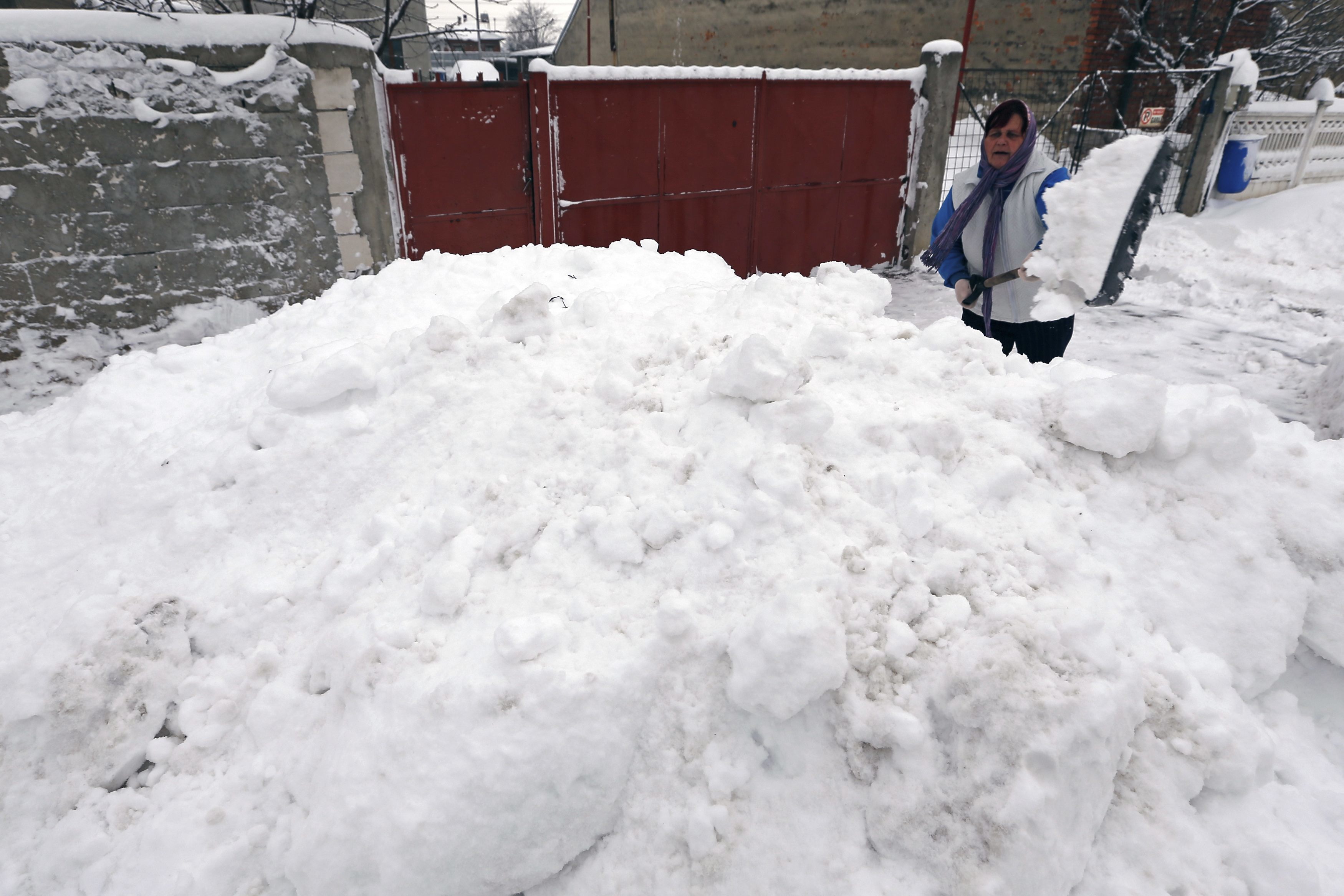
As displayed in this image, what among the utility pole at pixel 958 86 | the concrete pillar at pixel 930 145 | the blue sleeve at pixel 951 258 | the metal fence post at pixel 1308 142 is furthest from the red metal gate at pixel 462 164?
the metal fence post at pixel 1308 142

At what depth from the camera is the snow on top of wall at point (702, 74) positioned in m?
5.75

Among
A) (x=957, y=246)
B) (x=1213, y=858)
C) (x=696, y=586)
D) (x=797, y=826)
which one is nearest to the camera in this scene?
(x=1213, y=858)

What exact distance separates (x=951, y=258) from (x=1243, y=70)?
33.6 ft

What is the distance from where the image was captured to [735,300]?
3.05 metres

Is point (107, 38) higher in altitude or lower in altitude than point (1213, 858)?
higher

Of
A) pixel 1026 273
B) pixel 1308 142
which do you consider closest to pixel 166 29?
pixel 1026 273

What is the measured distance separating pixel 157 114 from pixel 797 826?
199 inches

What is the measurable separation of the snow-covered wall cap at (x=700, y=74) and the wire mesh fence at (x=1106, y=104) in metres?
3.59

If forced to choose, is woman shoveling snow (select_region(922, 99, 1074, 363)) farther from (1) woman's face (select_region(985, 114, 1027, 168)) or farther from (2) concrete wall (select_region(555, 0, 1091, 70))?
(2) concrete wall (select_region(555, 0, 1091, 70))

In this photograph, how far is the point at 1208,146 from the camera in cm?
1066

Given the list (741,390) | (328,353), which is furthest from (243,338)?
(741,390)

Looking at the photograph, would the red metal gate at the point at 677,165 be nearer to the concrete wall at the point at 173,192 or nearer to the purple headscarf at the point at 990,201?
the concrete wall at the point at 173,192

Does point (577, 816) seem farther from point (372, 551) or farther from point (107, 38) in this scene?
point (107, 38)

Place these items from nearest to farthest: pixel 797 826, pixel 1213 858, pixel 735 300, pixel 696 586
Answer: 1. pixel 1213 858
2. pixel 797 826
3. pixel 696 586
4. pixel 735 300
